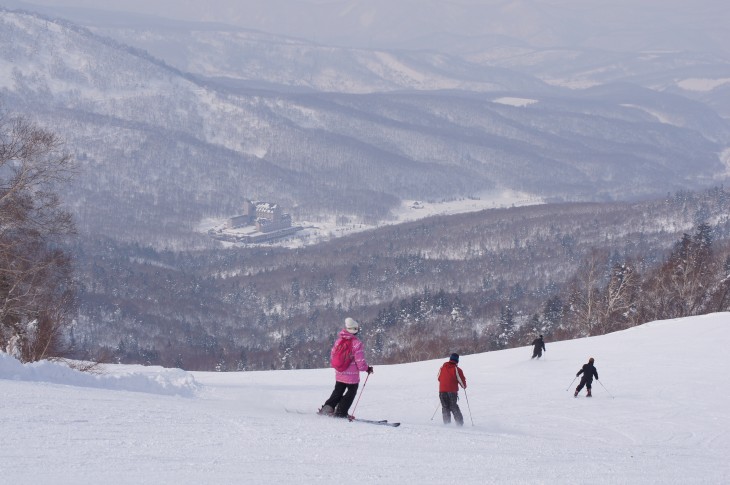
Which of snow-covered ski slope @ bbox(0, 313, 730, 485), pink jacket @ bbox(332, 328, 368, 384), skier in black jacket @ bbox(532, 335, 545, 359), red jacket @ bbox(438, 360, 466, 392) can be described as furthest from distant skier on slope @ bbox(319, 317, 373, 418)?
skier in black jacket @ bbox(532, 335, 545, 359)

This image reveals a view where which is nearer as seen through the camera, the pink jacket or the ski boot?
the pink jacket

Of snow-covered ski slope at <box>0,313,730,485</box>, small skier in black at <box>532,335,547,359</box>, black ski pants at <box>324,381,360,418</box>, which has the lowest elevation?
snow-covered ski slope at <box>0,313,730,485</box>

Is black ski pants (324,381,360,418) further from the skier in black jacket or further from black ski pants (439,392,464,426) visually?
the skier in black jacket

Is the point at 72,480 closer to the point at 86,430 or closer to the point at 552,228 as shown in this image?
the point at 86,430

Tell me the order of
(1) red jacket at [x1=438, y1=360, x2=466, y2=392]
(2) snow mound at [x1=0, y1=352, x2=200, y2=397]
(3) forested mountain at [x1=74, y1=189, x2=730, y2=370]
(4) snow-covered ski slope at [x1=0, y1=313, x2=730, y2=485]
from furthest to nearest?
(3) forested mountain at [x1=74, y1=189, x2=730, y2=370]
(1) red jacket at [x1=438, y1=360, x2=466, y2=392]
(2) snow mound at [x1=0, y1=352, x2=200, y2=397]
(4) snow-covered ski slope at [x1=0, y1=313, x2=730, y2=485]

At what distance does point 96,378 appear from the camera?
14.8 m

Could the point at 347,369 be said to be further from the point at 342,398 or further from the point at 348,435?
the point at 348,435

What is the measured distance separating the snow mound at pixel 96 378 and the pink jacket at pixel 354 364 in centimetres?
466

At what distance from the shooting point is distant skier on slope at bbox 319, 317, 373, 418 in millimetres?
12133

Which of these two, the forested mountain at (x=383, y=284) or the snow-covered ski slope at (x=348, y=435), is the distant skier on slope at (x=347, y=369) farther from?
the forested mountain at (x=383, y=284)

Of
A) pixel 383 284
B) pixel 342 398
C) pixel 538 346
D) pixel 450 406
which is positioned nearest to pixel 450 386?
pixel 450 406

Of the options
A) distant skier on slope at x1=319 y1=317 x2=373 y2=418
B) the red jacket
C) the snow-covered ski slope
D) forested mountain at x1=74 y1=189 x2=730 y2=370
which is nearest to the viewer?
the snow-covered ski slope

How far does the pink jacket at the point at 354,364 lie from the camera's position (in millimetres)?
12148

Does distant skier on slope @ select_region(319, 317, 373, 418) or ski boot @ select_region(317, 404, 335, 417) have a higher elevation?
distant skier on slope @ select_region(319, 317, 373, 418)
